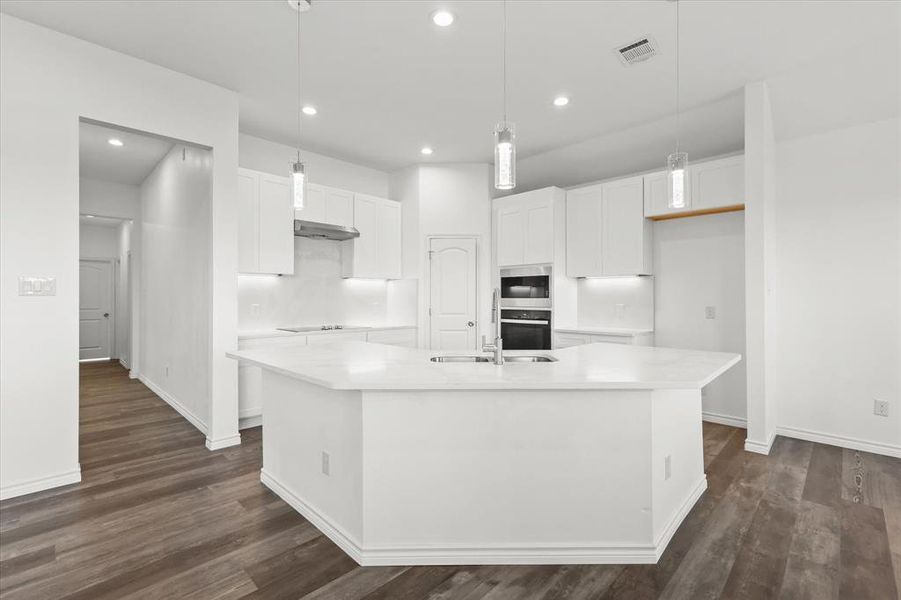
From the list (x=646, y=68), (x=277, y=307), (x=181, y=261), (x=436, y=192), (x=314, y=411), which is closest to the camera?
(x=314, y=411)

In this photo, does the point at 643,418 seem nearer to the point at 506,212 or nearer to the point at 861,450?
the point at 861,450

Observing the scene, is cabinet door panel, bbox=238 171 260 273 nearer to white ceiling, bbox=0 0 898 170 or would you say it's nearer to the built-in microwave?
white ceiling, bbox=0 0 898 170

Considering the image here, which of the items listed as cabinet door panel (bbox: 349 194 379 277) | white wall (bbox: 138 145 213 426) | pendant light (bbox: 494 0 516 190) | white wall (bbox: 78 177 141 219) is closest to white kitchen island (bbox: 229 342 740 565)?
pendant light (bbox: 494 0 516 190)

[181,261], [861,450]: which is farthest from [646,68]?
[181,261]

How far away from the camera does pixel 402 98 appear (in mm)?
3801

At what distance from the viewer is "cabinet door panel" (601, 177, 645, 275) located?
15.2ft

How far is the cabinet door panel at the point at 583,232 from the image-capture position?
4945 mm

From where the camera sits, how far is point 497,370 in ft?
7.11

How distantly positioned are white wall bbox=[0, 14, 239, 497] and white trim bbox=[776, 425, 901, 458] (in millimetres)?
5636

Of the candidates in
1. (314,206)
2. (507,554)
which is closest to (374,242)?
(314,206)

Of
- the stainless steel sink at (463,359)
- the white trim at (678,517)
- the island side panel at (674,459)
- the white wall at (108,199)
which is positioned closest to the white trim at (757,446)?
the white trim at (678,517)

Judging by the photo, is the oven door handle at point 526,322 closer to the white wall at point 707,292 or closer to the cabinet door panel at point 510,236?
the cabinet door panel at point 510,236

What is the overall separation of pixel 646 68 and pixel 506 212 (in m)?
2.42

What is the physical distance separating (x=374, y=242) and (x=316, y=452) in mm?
3393
